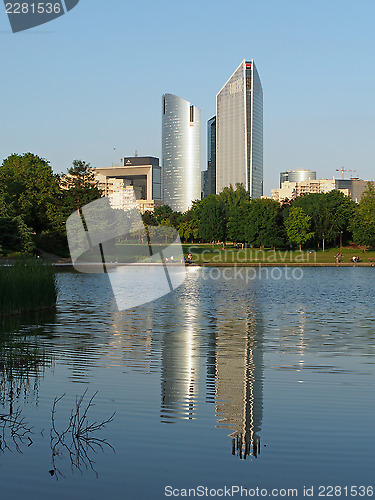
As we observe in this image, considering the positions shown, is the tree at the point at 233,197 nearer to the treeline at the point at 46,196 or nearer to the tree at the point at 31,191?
the treeline at the point at 46,196

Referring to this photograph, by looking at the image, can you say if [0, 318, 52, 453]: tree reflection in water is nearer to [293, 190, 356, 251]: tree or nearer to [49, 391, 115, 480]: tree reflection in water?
[49, 391, 115, 480]: tree reflection in water

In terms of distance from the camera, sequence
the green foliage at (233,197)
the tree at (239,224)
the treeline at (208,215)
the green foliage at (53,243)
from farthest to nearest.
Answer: the green foliage at (233,197), the tree at (239,224), the treeline at (208,215), the green foliage at (53,243)

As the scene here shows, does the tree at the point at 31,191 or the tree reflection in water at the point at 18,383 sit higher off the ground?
the tree at the point at 31,191

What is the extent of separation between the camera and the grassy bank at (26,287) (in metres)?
22.2

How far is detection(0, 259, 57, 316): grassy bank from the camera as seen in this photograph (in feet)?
73.0

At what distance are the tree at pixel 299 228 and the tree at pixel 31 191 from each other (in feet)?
148

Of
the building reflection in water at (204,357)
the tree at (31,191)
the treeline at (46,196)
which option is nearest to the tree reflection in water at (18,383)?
the building reflection in water at (204,357)

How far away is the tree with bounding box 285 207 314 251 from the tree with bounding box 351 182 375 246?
8198mm

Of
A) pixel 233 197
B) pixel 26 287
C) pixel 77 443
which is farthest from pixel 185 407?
pixel 233 197

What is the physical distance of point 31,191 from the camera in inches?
3691

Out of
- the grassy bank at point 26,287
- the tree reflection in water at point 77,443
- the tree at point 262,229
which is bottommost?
the tree reflection in water at point 77,443

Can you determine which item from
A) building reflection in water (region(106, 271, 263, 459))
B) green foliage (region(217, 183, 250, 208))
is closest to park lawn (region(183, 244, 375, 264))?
green foliage (region(217, 183, 250, 208))

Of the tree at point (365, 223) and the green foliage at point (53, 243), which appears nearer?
the green foliage at point (53, 243)

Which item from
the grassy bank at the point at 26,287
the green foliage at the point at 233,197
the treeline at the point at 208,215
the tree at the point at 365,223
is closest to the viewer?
the grassy bank at the point at 26,287
